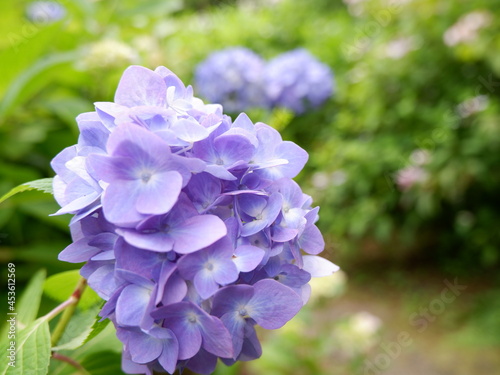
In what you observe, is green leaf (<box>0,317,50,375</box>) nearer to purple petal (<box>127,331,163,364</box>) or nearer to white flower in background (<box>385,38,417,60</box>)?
purple petal (<box>127,331,163,364</box>)

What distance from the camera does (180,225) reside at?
348mm

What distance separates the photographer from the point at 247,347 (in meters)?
0.41

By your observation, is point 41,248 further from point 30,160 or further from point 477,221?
point 477,221

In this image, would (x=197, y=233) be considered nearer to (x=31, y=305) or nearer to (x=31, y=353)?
(x=31, y=353)

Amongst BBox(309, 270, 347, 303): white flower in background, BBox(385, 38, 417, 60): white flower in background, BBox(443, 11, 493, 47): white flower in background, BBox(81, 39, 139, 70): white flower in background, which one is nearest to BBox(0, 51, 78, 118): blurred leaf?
BBox(81, 39, 139, 70): white flower in background

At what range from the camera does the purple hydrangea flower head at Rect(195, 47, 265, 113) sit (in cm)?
190

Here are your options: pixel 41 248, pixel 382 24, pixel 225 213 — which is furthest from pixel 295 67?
pixel 225 213

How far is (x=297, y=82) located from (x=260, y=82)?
0.20m

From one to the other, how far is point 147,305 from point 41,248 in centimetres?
70

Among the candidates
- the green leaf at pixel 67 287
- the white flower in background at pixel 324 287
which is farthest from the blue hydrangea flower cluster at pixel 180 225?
the white flower in background at pixel 324 287

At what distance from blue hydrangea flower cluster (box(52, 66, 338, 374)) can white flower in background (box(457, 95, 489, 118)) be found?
6.77 ft

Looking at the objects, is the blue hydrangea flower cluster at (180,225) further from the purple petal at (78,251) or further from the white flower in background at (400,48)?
the white flower in background at (400,48)

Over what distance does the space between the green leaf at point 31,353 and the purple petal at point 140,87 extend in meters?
0.21

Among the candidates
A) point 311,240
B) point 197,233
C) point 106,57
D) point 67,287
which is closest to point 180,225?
point 197,233
